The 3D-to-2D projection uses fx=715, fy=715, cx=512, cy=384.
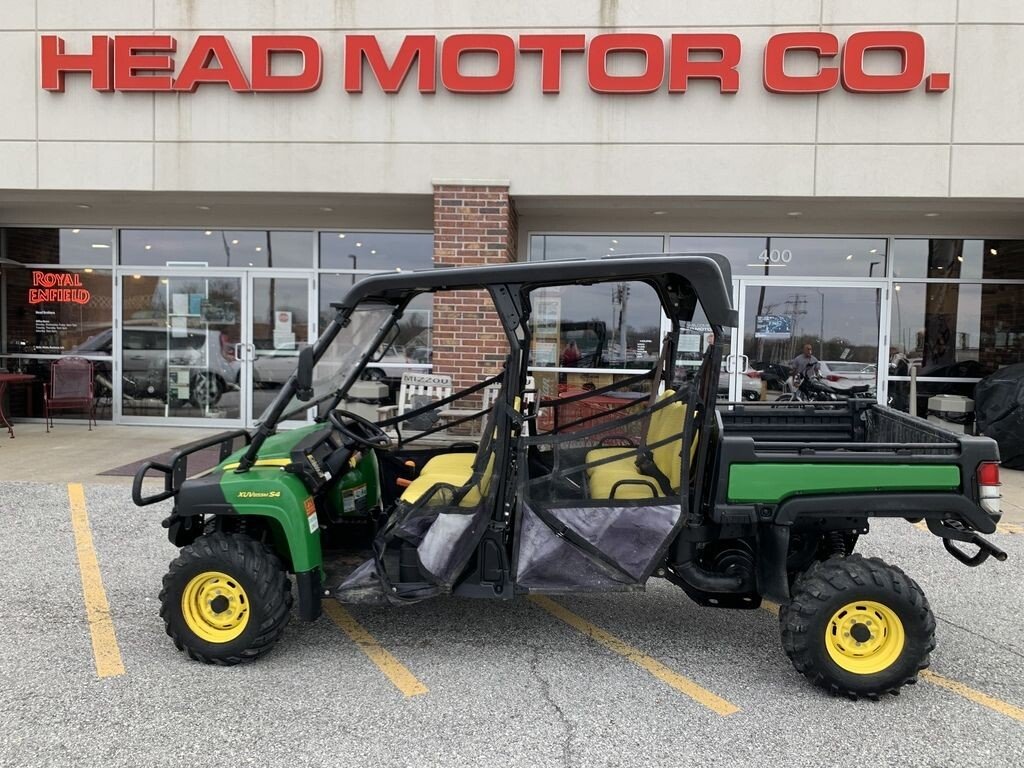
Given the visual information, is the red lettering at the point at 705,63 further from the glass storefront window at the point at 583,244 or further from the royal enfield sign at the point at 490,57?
the glass storefront window at the point at 583,244

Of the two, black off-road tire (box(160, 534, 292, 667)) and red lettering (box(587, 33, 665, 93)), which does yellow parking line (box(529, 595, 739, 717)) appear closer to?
black off-road tire (box(160, 534, 292, 667))

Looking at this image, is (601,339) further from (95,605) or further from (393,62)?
(95,605)

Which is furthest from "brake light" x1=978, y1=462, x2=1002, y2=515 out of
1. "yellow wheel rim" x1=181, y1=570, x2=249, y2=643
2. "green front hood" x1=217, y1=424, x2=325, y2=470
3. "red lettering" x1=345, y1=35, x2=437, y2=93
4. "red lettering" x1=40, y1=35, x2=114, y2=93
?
"red lettering" x1=40, y1=35, x2=114, y2=93

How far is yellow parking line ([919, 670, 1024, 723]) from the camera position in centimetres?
315

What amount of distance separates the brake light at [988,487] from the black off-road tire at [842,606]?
49 cm

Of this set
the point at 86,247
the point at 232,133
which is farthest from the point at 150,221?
the point at 232,133

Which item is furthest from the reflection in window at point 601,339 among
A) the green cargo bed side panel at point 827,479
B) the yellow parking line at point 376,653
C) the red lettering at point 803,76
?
the green cargo bed side panel at point 827,479

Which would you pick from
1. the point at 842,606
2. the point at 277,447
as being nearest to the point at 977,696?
the point at 842,606

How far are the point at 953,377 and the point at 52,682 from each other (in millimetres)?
10688

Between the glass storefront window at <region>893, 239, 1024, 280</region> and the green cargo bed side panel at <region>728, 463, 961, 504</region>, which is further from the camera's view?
the glass storefront window at <region>893, 239, 1024, 280</region>

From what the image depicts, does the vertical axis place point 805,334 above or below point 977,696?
above

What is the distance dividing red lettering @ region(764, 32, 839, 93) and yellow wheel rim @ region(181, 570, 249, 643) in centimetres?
772

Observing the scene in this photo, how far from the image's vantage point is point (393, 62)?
8.54 metres

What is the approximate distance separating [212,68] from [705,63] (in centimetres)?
589
